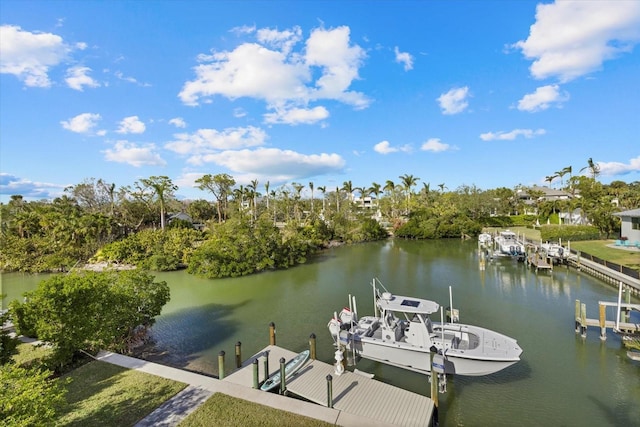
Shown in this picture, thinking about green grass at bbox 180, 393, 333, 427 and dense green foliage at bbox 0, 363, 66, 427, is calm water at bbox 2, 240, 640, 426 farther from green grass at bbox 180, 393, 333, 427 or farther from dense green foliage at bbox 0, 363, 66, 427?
dense green foliage at bbox 0, 363, 66, 427

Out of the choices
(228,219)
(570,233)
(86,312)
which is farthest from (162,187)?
(570,233)

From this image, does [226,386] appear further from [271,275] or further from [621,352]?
[271,275]

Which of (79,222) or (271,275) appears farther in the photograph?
(79,222)

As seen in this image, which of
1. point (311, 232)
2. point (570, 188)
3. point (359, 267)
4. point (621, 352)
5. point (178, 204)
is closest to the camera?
point (621, 352)

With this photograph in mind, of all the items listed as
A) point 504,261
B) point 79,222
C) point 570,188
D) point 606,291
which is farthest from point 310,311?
point 570,188

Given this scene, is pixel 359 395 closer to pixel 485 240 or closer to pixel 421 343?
pixel 421 343

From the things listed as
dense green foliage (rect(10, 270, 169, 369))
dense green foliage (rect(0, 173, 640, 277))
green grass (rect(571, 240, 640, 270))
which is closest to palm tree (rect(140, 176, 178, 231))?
dense green foliage (rect(0, 173, 640, 277))
